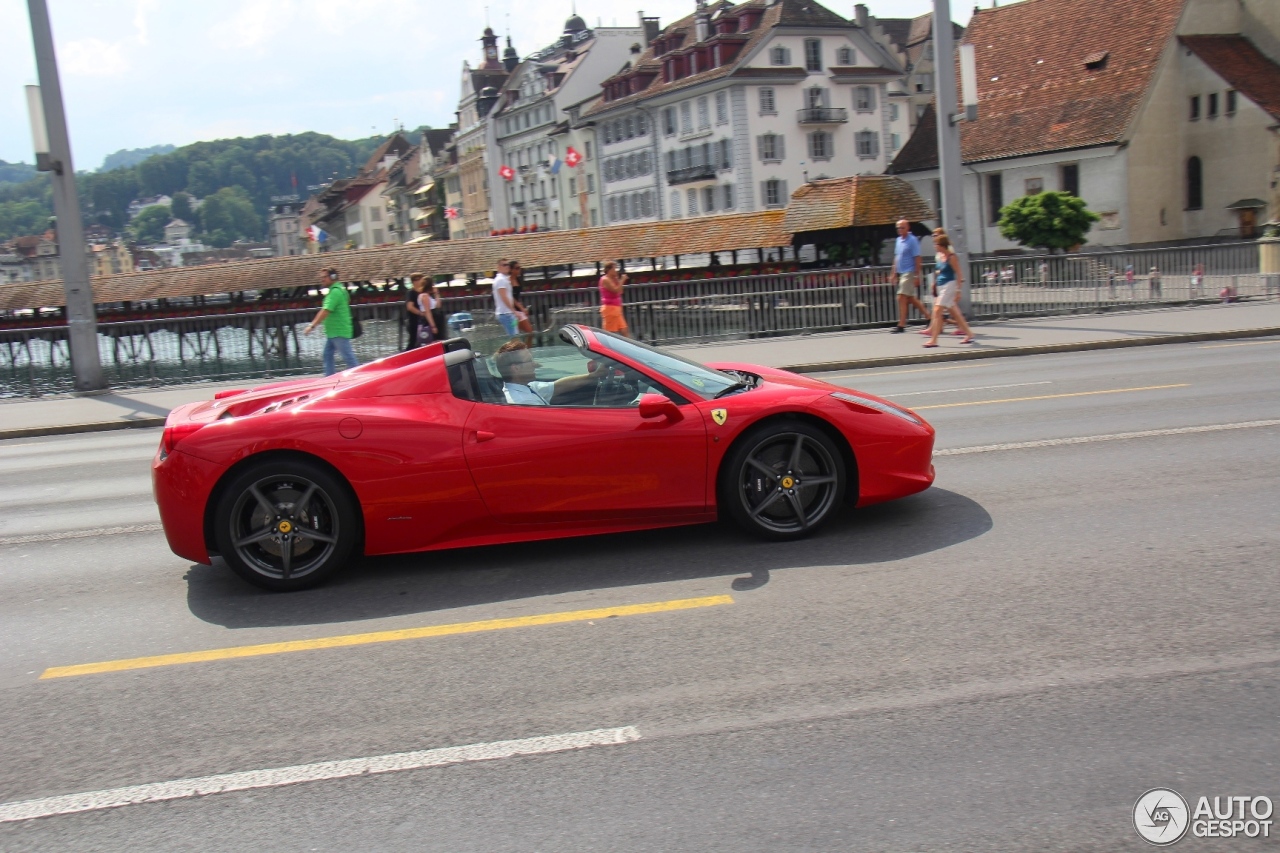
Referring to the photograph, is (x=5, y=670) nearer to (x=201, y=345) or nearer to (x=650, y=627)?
(x=650, y=627)

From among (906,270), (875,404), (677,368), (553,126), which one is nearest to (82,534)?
(677,368)

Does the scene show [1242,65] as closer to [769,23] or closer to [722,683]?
[769,23]

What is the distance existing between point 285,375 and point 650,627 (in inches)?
733

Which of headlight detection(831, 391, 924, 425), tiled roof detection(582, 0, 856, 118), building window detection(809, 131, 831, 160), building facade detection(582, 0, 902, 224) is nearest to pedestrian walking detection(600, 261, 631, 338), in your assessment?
headlight detection(831, 391, 924, 425)

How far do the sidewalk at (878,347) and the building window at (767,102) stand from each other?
54337 mm

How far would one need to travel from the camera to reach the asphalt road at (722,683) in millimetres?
3637

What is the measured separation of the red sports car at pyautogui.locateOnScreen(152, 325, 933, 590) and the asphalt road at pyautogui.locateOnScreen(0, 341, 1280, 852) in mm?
257

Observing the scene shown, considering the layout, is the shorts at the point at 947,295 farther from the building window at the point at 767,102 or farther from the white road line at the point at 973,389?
the building window at the point at 767,102

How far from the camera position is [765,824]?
3.52 meters

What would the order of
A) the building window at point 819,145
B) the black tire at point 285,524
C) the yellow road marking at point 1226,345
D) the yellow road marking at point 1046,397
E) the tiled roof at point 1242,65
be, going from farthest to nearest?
the building window at point 819,145 < the tiled roof at point 1242,65 < the yellow road marking at point 1226,345 < the yellow road marking at point 1046,397 < the black tire at point 285,524

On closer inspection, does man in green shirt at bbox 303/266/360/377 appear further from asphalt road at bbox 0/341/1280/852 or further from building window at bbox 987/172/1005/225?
building window at bbox 987/172/1005/225

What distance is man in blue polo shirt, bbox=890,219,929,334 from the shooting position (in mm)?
21047

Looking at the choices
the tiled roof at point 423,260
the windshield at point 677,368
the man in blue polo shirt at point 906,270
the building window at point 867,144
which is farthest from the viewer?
the building window at point 867,144

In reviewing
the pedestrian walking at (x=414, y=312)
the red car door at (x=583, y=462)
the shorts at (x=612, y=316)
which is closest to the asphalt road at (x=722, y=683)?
the red car door at (x=583, y=462)
